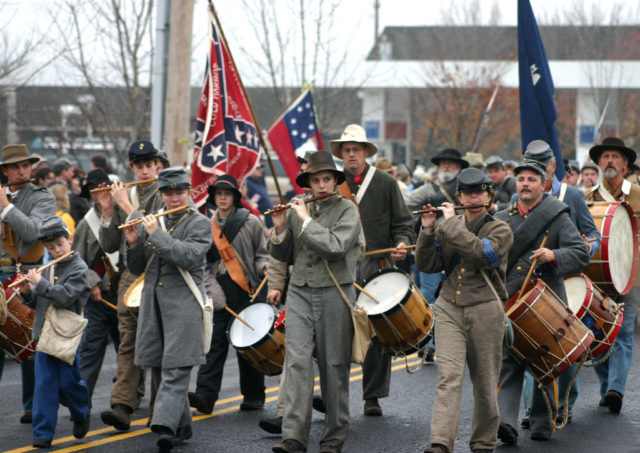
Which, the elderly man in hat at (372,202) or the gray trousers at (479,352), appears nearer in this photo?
the gray trousers at (479,352)

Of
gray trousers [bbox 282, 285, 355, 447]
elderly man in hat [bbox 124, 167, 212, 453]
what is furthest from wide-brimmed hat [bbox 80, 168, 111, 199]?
gray trousers [bbox 282, 285, 355, 447]

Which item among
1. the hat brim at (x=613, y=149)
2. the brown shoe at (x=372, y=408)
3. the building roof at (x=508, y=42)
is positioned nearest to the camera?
the brown shoe at (x=372, y=408)

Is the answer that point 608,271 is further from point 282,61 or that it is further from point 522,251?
point 282,61

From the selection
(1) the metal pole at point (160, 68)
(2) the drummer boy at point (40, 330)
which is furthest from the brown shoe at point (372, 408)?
(1) the metal pole at point (160, 68)

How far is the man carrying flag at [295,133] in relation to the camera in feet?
39.6

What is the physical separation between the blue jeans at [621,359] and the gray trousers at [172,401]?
3851 millimetres

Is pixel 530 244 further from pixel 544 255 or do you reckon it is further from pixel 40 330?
pixel 40 330

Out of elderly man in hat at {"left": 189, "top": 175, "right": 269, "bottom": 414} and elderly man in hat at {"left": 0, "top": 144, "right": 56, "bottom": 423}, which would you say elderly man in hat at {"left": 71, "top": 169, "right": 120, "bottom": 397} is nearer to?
elderly man in hat at {"left": 0, "top": 144, "right": 56, "bottom": 423}

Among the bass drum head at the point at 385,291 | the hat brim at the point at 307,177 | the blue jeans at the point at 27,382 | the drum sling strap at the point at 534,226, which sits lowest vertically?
the blue jeans at the point at 27,382

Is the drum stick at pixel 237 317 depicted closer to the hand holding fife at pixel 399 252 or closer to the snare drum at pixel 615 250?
the hand holding fife at pixel 399 252

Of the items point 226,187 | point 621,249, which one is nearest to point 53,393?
point 226,187

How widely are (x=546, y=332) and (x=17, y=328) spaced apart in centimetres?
425

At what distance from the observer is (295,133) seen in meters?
12.3

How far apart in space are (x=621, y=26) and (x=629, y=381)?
25290 millimetres
